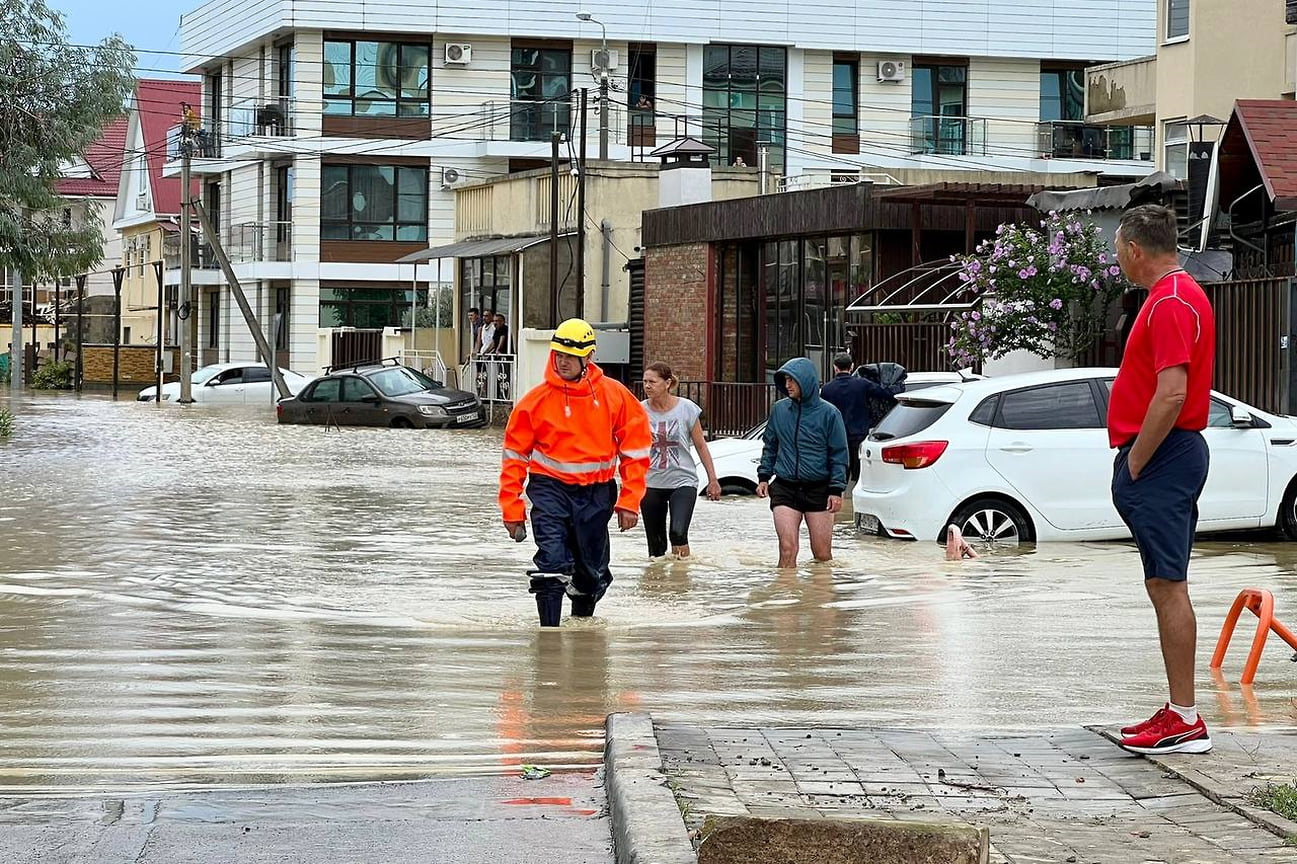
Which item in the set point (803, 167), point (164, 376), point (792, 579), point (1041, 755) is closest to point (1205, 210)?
point (792, 579)

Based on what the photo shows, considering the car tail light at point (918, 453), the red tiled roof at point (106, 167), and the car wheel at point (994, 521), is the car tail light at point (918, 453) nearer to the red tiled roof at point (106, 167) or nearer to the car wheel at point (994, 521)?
the car wheel at point (994, 521)

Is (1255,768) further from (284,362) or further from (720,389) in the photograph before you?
(284,362)

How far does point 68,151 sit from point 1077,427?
21.2 meters

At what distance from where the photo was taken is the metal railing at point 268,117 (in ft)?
202

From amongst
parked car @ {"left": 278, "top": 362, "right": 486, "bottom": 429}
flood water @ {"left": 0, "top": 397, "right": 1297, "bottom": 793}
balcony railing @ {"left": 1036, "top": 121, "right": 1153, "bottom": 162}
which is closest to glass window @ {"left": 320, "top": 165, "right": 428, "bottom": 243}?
balcony railing @ {"left": 1036, "top": 121, "right": 1153, "bottom": 162}

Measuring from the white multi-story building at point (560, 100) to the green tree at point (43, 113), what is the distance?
88.1 feet

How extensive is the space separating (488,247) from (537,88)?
1760 centimetres

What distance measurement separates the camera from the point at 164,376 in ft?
218

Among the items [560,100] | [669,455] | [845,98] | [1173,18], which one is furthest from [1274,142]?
[845,98]

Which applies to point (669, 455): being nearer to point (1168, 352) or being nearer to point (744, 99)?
point (1168, 352)

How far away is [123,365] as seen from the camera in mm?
69062

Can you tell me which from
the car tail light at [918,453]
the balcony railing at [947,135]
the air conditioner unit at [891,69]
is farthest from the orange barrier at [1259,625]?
the air conditioner unit at [891,69]

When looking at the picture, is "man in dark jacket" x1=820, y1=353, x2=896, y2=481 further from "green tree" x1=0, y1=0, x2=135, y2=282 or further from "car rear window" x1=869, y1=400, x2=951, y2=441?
"green tree" x1=0, y1=0, x2=135, y2=282

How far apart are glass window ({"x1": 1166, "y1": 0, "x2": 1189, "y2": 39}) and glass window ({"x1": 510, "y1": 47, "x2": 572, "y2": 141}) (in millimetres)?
27218
